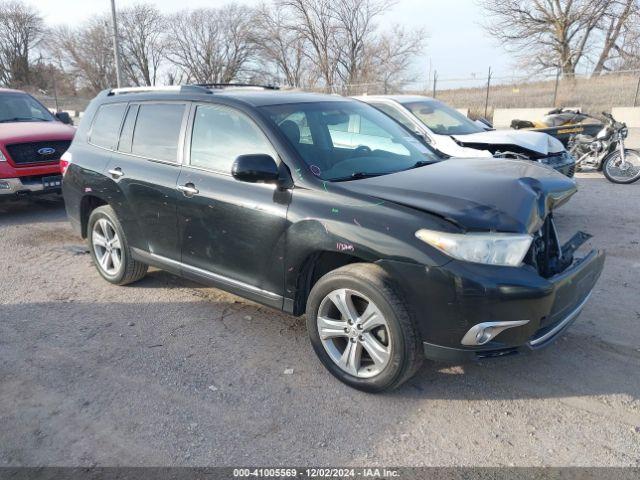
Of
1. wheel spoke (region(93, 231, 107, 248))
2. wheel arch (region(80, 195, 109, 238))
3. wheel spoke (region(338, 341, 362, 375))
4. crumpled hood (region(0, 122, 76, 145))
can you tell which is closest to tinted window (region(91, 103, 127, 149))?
wheel arch (region(80, 195, 109, 238))

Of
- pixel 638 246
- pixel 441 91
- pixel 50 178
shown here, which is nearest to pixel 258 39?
pixel 441 91

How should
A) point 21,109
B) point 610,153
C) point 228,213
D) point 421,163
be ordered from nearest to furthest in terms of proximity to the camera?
1. point 228,213
2. point 421,163
3. point 21,109
4. point 610,153

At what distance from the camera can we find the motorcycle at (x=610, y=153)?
30.6 feet

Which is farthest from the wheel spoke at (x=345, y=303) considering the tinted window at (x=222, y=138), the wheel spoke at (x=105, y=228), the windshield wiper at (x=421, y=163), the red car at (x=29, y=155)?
the red car at (x=29, y=155)

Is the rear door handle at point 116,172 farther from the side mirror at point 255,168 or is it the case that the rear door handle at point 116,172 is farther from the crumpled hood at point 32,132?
the crumpled hood at point 32,132

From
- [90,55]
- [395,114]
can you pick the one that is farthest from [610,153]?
[90,55]

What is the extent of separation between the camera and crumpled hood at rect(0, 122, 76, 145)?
7.72m

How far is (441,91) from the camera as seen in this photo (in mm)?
24359

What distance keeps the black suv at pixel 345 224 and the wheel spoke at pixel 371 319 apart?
0.01 metres

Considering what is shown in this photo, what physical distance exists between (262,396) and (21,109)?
27.0ft

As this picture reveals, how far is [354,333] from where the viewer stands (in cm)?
321

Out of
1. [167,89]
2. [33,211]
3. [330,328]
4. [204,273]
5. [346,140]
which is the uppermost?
[167,89]

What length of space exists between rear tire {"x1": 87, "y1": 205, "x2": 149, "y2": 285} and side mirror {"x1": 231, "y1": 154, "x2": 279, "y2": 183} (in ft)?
6.17

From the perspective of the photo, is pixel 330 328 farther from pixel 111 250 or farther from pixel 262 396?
pixel 111 250
